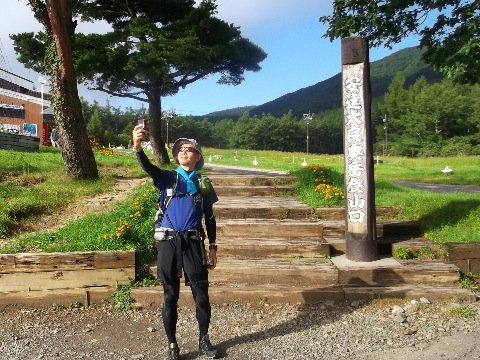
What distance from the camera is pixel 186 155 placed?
3.82m

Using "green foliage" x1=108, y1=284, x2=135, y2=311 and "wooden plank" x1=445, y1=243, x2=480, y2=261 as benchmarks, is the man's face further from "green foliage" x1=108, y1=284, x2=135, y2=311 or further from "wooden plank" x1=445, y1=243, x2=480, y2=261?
"wooden plank" x1=445, y1=243, x2=480, y2=261

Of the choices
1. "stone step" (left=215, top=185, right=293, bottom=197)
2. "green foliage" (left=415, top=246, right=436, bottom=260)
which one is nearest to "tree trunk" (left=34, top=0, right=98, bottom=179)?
"stone step" (left=215, top=185, right=293, bottom=197)

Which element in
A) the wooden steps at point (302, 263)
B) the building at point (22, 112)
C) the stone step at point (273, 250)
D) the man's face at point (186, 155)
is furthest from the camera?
the building at point (22, 112)

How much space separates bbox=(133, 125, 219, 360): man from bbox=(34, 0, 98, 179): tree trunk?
20.7ft

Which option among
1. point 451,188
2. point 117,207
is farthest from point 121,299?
point 451,188

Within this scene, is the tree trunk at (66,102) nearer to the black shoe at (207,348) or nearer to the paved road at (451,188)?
the black shoe at (207,348)

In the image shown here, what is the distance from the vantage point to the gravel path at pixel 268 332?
152 inches

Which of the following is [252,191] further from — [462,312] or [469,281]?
[462,312]

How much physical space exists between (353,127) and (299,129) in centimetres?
9473

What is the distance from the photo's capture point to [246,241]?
6.12 m

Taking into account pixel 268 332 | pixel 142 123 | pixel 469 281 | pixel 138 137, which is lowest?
pixel 268 332

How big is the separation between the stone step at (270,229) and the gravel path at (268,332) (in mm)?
1652

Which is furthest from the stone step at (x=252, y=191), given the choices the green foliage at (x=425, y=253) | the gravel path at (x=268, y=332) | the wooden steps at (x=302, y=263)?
the gravel path at (x=268, y=332)

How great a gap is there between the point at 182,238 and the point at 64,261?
2039 mm
